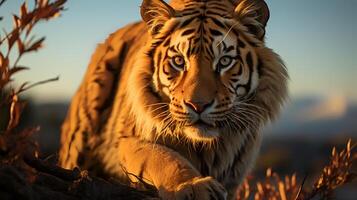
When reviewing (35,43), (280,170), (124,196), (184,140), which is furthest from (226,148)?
(280,170)

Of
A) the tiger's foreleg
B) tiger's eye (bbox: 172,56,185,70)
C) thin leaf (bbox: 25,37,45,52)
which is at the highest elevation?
thin leaf (bbox: 25,37,45,52)

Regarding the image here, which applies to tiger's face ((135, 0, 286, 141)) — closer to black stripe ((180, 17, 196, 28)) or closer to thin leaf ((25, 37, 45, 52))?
black stripe ((180, 17, 196, 28))

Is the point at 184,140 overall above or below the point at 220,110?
below

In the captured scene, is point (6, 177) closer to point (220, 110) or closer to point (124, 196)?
point (124, 196)

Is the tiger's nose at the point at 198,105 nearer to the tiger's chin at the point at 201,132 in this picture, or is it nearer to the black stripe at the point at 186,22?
the tiger's chin at the point at 201,132

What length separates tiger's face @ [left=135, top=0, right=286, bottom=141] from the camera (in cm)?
374

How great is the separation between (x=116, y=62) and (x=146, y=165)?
5.10 ft

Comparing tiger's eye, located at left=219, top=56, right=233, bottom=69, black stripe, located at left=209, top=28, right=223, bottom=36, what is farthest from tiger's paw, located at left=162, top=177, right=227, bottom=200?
black stripe, located at left=209, top=28, right=223, bottom=36

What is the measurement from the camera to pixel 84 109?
212 inches

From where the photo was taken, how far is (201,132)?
3.82 meters

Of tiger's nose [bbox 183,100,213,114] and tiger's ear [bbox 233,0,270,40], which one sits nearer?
tiger's nose [bbox 183,100,213,114]

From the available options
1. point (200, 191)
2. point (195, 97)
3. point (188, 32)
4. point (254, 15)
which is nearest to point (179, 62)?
point (188, 32)

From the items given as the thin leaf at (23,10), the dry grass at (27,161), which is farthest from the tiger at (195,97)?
the thin leaf at (23,10)

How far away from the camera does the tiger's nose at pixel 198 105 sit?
11.9 ft
